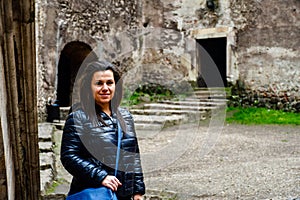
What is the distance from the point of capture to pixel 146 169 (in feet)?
13.7

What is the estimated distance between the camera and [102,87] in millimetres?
1581

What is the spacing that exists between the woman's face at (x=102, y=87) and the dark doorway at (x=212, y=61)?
320 inches

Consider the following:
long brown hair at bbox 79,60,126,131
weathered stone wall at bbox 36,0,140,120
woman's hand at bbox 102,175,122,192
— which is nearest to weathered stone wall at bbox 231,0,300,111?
weathered stone wall at bbox 36,0,140,120

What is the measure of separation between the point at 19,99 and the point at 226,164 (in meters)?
3.14

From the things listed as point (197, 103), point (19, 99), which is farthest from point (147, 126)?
point (19, 99)

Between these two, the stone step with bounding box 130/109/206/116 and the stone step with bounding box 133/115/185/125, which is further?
the stone step with bounding box 130/109/206/116

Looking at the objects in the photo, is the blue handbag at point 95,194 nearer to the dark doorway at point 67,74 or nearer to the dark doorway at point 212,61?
the dark doorway at point 67,74

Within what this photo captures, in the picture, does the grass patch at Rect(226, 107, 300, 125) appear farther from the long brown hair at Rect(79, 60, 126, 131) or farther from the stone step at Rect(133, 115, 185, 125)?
the long brown hair at Rect(79, 60, 126, 131)

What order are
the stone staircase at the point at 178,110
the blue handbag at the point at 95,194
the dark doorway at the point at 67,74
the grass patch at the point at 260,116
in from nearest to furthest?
the blue handbag at the point at 95,194
the stone staircase at the point at 178,110
the grass patch at the point at 260,116
the dark doorway at the point at 67,74

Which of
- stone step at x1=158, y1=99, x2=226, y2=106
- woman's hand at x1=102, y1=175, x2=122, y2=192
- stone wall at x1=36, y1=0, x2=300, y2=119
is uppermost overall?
stone wall at x1=36, y1=0, x2=300, y2=119

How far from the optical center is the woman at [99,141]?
4.92 feet

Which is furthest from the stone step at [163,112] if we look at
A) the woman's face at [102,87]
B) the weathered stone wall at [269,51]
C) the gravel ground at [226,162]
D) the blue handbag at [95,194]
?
the blue handbag at [95,194]

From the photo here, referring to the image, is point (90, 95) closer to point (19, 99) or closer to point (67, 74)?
point (19, 99)

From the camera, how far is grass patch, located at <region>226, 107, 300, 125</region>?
24.5 feet
